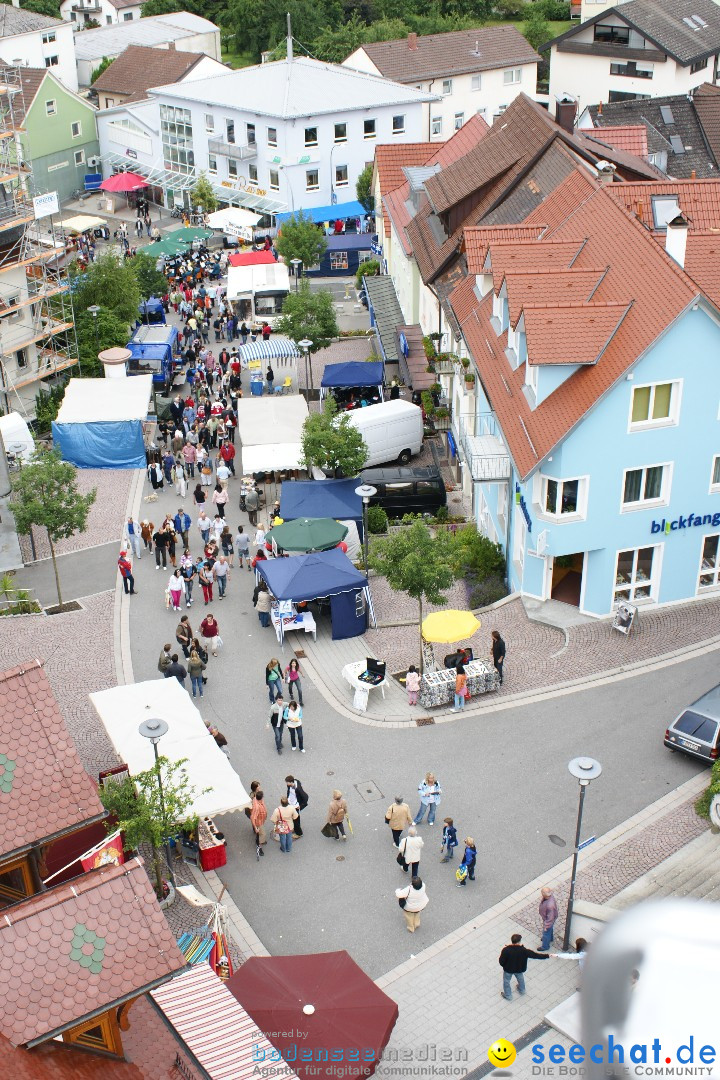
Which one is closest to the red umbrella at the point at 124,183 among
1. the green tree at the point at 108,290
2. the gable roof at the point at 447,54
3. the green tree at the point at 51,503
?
the gable roof at the point at 447,54

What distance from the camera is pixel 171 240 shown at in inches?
2264

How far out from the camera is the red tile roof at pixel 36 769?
16.7 m

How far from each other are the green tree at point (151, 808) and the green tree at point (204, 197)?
47858 millimetres

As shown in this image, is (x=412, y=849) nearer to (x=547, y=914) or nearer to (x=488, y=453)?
(x=547, y=914)

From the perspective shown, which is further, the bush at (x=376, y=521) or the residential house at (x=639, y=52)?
the residential house at (x=639, y=52)

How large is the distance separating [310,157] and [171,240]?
983 centimetres

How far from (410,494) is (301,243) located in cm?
2241

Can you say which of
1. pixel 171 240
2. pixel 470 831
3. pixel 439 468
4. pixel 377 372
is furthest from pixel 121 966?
pixel 171 240

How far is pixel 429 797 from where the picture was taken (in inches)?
840

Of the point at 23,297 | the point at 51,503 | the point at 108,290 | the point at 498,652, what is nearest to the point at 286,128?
the point at 108,290

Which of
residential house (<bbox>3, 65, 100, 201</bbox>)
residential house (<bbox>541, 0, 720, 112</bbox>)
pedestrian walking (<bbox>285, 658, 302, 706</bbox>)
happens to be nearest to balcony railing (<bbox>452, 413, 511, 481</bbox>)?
pedestrian walking (<bbox>285, 658, 302, 706</bbox>)

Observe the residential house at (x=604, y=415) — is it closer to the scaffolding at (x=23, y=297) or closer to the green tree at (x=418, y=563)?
the green tree at (x=418, y=563)

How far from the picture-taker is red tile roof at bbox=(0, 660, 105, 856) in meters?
16.7

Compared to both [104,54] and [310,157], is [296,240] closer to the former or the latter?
[310,157]
